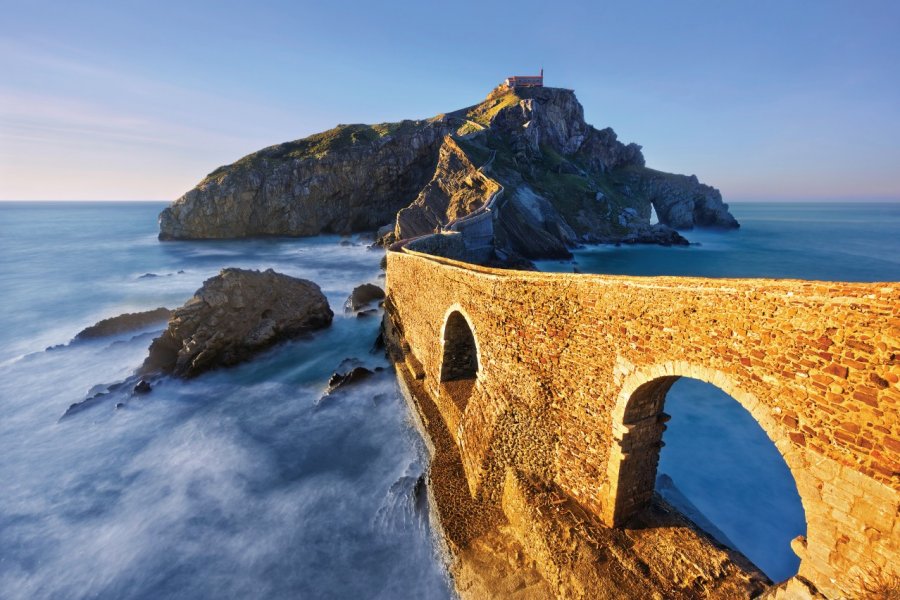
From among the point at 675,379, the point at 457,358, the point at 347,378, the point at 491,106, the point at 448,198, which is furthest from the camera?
the point at 491,106

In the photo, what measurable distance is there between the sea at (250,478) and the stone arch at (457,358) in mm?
2335

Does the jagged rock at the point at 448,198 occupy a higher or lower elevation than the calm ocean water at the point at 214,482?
higher

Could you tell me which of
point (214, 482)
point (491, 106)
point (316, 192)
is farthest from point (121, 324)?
point (491, 106)

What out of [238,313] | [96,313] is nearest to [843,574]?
[238,313]

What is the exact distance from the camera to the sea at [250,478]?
9945 mm

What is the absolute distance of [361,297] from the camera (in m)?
28.5

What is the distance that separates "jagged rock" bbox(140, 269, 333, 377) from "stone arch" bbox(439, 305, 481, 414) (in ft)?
38.8

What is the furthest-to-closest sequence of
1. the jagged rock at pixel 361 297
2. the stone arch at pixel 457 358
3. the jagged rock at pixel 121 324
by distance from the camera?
the jagged rock at pixel 361 297 < the jagged rock at pixel 121 324 < the stone arch at pixel 457 358

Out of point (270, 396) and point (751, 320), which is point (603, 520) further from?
point (270, 396)

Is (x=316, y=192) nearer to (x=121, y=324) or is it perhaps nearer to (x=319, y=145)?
(x=319, y=145)

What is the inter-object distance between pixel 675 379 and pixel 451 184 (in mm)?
43250

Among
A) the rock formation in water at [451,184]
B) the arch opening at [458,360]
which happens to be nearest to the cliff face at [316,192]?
the rock formation in water at [451,184]

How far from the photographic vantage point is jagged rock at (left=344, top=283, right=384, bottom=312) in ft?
91.9

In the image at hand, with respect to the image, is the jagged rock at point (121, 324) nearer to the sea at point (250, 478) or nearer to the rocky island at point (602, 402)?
the sea at point (250, 478)
